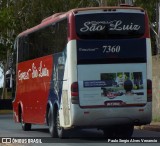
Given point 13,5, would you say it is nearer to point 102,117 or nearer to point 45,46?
point 45,46

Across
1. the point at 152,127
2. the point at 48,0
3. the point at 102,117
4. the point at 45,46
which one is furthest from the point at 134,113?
the point at 48,0

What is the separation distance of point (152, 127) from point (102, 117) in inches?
282

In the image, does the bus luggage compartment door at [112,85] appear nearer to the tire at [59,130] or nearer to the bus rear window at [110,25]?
the bus rear window at [110,25]

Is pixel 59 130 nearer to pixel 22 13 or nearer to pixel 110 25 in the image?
pixel 110 25

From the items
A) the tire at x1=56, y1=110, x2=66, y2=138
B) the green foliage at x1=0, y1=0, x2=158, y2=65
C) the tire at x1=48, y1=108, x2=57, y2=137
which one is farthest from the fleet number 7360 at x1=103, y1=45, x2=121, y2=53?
the green foliage at x1=0, y1=0, x2=158, y2=65

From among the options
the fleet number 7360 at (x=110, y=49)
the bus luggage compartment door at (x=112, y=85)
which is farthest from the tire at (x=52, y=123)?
the fleet number 7360 at (x=110, y=49)

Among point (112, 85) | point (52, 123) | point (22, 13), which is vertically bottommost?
point (52, 123)

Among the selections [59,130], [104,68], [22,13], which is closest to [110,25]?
[104,68]

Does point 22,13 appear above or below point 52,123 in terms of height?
above

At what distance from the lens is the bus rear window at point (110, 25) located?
59.3 feet

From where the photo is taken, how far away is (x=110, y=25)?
18.2m

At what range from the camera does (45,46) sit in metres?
20.9

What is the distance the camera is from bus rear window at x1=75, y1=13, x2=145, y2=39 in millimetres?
18062

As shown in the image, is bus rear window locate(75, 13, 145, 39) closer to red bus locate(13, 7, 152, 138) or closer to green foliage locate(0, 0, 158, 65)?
red bus locate(13, 7, 152, 138)
